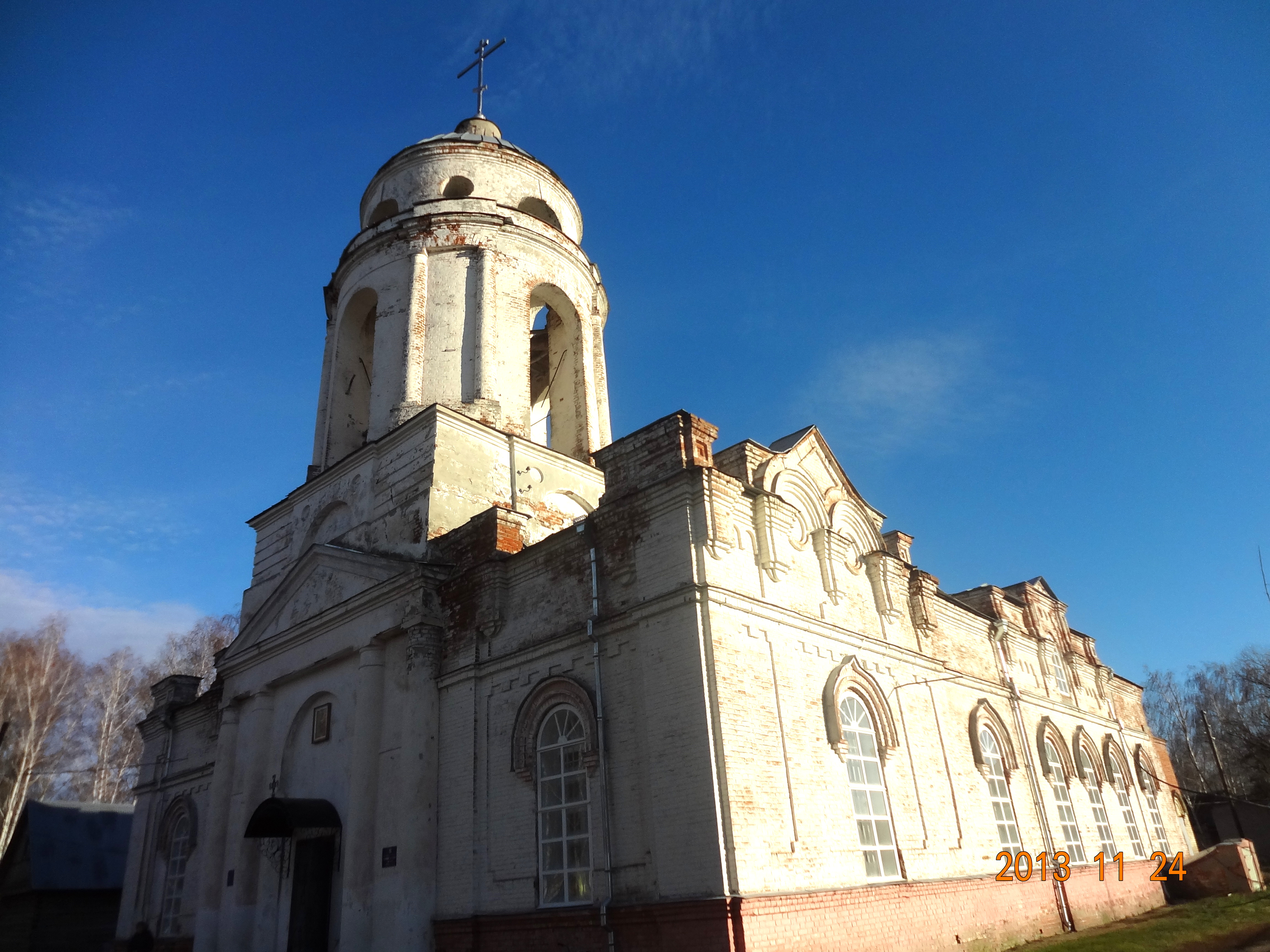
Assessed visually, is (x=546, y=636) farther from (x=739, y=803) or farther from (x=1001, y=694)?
(x=1001, y=694)

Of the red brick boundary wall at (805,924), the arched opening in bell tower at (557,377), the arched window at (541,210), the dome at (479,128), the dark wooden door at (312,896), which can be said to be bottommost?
the red brick boundary wall at (805,924)

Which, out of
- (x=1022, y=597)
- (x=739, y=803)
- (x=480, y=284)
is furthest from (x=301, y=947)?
(x=1022, y=597)

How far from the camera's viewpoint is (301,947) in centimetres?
1342

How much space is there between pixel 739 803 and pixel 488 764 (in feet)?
13.0

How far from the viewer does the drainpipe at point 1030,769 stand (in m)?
14.7

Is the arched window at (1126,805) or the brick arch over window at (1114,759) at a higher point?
the brick arch over window at (1114,759)

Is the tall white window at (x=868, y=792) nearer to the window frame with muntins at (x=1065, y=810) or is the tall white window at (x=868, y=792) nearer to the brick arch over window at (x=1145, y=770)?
the window frame with muntins at (x=1065, y=810)

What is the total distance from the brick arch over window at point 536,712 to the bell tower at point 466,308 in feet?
19.9

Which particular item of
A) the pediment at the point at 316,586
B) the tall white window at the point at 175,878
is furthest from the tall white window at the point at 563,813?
the tall white window at the point at 175,878

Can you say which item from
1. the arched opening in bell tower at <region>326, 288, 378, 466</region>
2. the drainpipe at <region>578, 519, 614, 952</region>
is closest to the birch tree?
the arched opening in bell tower at <region>326, 288, 378, 466</region>

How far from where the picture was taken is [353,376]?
19.1 metres

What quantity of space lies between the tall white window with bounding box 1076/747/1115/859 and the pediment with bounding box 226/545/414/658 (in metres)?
14.6

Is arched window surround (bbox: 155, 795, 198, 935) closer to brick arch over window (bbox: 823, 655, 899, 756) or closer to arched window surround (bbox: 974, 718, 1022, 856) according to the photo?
brick arch over window (bbox: 823, 655, 899, 756)

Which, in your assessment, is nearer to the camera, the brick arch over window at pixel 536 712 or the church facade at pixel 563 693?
the church facade at pixel 563 693
